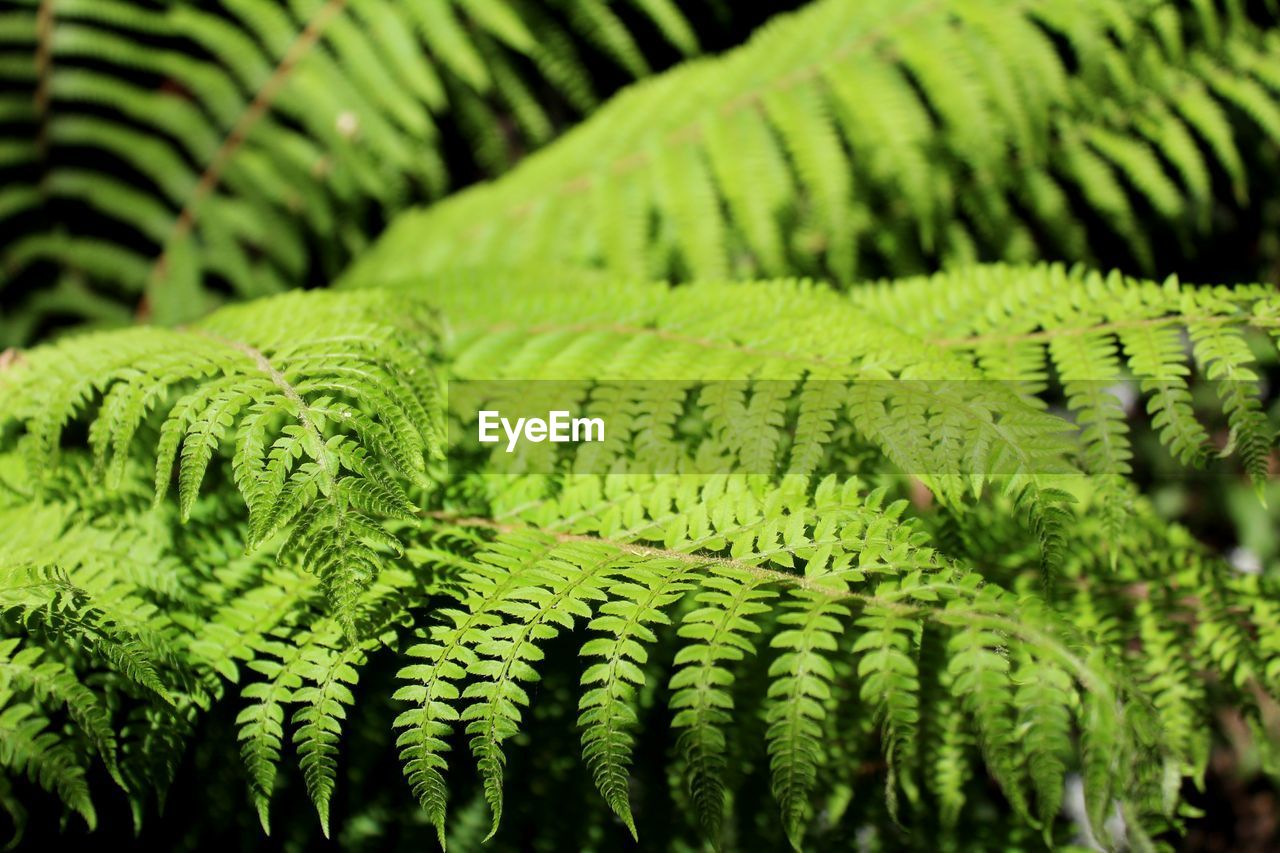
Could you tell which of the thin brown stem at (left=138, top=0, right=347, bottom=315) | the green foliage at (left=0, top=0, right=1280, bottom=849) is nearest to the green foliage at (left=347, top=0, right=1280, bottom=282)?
the green foliage at (left=0, top=0, right=1280, bottom=849)

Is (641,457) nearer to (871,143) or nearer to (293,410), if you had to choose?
(293,410)

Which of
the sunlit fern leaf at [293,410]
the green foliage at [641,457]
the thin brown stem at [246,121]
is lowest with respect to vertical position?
the green foliage at [641,457]

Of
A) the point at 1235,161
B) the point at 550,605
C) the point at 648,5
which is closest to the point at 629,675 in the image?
the point at 550,605

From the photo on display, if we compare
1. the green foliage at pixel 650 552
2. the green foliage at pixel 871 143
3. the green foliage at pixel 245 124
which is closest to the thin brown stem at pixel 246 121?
the green foliage at pixel 245 124

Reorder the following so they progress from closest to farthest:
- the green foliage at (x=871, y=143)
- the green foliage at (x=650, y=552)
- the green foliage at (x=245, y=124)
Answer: the green foliage at (x=650, y=552) < the green foliage at (x=871, y=143) < the green foliage at (x=245, y=124)

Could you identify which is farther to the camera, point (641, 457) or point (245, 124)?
point (245, 124)

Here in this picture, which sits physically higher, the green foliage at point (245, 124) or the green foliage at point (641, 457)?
the green foliage at point (245, 124)

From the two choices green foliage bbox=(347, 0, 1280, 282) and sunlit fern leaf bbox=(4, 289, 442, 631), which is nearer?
sunlit fern leaf bbox=(4, 289, 442, 631)

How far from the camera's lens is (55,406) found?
1.00 metres

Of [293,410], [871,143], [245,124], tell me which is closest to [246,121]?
[245,124]

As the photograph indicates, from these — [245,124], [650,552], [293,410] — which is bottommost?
[650,552]

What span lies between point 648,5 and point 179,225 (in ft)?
3.94

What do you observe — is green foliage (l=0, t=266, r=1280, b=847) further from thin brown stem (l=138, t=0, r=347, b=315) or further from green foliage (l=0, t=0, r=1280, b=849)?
thin brown stem (l=138, t=0, r=347, b=315)

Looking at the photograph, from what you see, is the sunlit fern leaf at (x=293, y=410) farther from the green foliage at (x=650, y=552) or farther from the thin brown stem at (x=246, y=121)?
the thin brown stem at (x=246, y=121)
